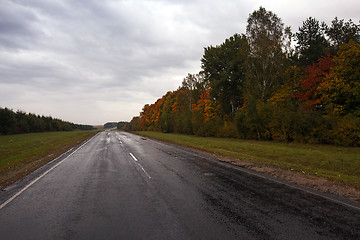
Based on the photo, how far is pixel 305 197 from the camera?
5441mm

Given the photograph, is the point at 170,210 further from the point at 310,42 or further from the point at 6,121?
the point at 6,121

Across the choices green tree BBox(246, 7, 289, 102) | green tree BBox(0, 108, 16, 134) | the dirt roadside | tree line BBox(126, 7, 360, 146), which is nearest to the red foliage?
tree line BBox(126, 7, 360, 146)

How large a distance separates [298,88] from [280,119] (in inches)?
403

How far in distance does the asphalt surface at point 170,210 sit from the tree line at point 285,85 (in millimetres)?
13187

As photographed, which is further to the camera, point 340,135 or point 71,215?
point 340,135

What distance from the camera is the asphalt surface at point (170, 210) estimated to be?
3557 millimetres

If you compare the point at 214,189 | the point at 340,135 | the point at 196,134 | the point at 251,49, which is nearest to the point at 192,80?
the point at 196,134

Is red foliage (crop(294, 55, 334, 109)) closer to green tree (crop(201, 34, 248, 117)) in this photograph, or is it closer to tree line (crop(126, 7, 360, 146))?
tree line (crop(126, 7, 360, 146))

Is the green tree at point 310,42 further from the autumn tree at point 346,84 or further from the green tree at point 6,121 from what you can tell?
the green tree at point 6,121

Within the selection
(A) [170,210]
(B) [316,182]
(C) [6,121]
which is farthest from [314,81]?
(C) [6,121]

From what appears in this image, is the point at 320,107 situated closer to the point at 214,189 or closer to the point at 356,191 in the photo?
the point at 356,191

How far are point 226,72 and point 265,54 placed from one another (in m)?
8.40

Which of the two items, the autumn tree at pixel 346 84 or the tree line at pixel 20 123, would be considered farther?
the tree line at pixel 20 123

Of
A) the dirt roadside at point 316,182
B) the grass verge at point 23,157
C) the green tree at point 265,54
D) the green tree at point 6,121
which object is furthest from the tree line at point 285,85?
the green tree at point 6,121
